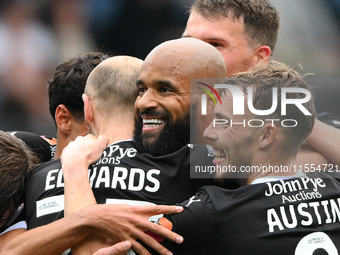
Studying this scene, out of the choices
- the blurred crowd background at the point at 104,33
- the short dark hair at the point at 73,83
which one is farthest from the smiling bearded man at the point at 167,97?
the blurred crowd background at the point at 104,33

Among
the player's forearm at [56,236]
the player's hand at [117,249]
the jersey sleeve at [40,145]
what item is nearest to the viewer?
the player's hand at [117,249]

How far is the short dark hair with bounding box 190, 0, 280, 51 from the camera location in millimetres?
4004

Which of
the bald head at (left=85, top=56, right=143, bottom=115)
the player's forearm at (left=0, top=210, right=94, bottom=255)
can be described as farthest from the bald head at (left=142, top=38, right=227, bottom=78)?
the player's forearm at (left=0, top=210, right=94, bottom=255)

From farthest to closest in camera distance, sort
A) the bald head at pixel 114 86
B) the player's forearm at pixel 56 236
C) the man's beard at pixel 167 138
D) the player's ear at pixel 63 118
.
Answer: the player's ear at pixel 63 118 < the bald head at pixel 114 86 < the man's beard at pixel 167 138 < the player's forearm at pixel 56 236

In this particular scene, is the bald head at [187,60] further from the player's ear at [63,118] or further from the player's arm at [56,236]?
the player's ear at [63,118]

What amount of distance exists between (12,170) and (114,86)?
2.90 ft

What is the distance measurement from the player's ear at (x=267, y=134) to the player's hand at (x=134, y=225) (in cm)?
65

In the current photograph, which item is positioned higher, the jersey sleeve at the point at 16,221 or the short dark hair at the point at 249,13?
the short dark hair at the point at 249,13

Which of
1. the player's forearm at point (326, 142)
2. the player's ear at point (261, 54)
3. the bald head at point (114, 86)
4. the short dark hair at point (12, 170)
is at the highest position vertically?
the player's ear at point (261, 54)

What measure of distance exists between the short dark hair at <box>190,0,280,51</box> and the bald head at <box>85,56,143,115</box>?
1371 mm

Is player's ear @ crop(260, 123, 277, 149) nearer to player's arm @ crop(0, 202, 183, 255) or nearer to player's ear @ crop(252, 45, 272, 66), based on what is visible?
player's arm @ crop(0, 202, 183, 255)

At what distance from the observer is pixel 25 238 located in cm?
241

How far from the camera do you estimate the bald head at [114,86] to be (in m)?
2.92

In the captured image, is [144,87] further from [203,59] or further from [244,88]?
[244,88]
